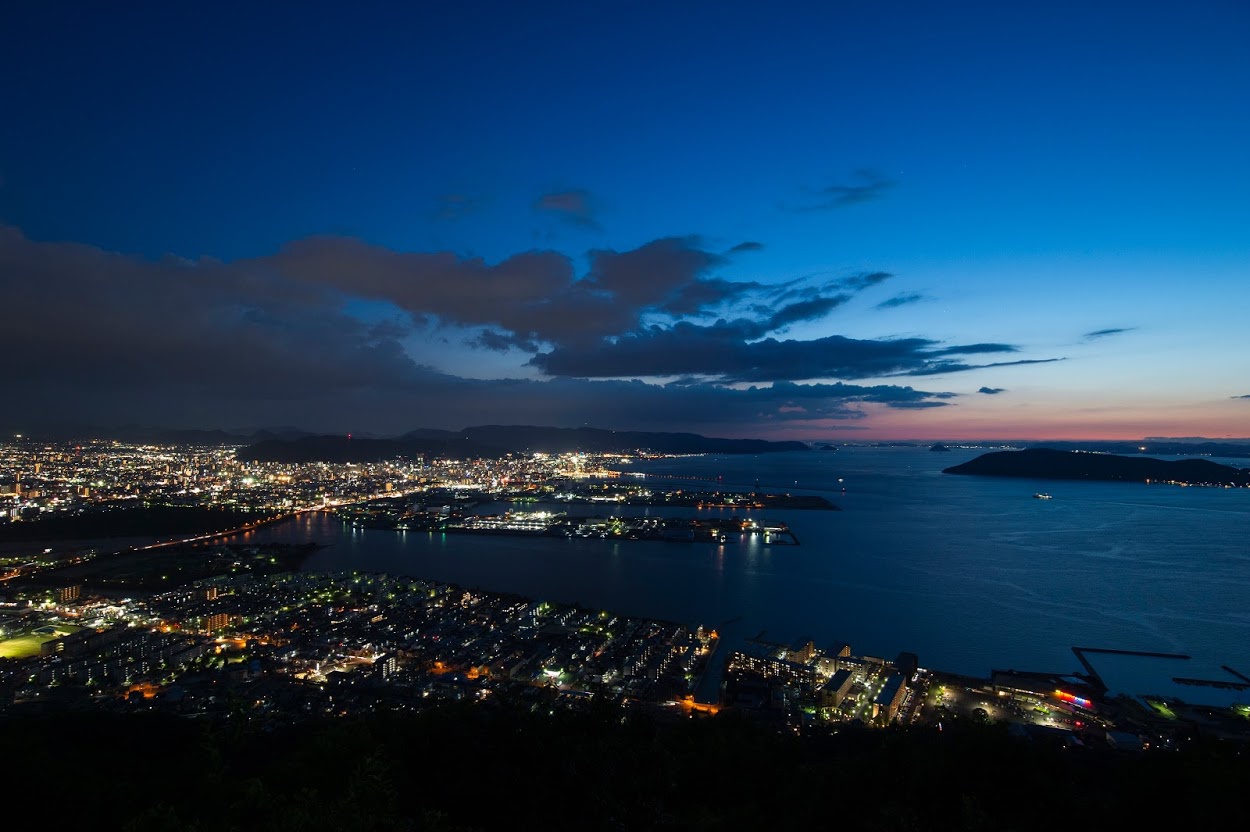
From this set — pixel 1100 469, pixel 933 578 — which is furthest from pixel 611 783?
pixel 1100 469

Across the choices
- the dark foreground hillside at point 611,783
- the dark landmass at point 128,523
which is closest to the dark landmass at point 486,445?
the dark landmass at point 128,523

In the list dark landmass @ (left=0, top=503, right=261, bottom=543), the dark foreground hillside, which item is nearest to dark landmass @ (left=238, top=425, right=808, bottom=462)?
dark landmass @ (left=0, top=503, right=261, bottom=543)

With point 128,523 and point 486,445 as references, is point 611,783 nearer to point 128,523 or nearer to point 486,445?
point 128,523

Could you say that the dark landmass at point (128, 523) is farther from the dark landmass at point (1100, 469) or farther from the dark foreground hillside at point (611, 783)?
the dark landmass at point (1100, 469)

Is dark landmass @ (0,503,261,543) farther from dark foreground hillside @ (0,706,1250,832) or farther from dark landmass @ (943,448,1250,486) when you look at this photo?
dark landmass @ (943,448,1250,486)

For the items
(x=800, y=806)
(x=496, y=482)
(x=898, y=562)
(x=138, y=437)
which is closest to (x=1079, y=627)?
(x=898, y=562)

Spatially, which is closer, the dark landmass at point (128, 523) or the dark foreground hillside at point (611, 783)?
the dark foreground hillside at point (611, 783)

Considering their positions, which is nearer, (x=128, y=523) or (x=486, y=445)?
(x=128, y=523)
